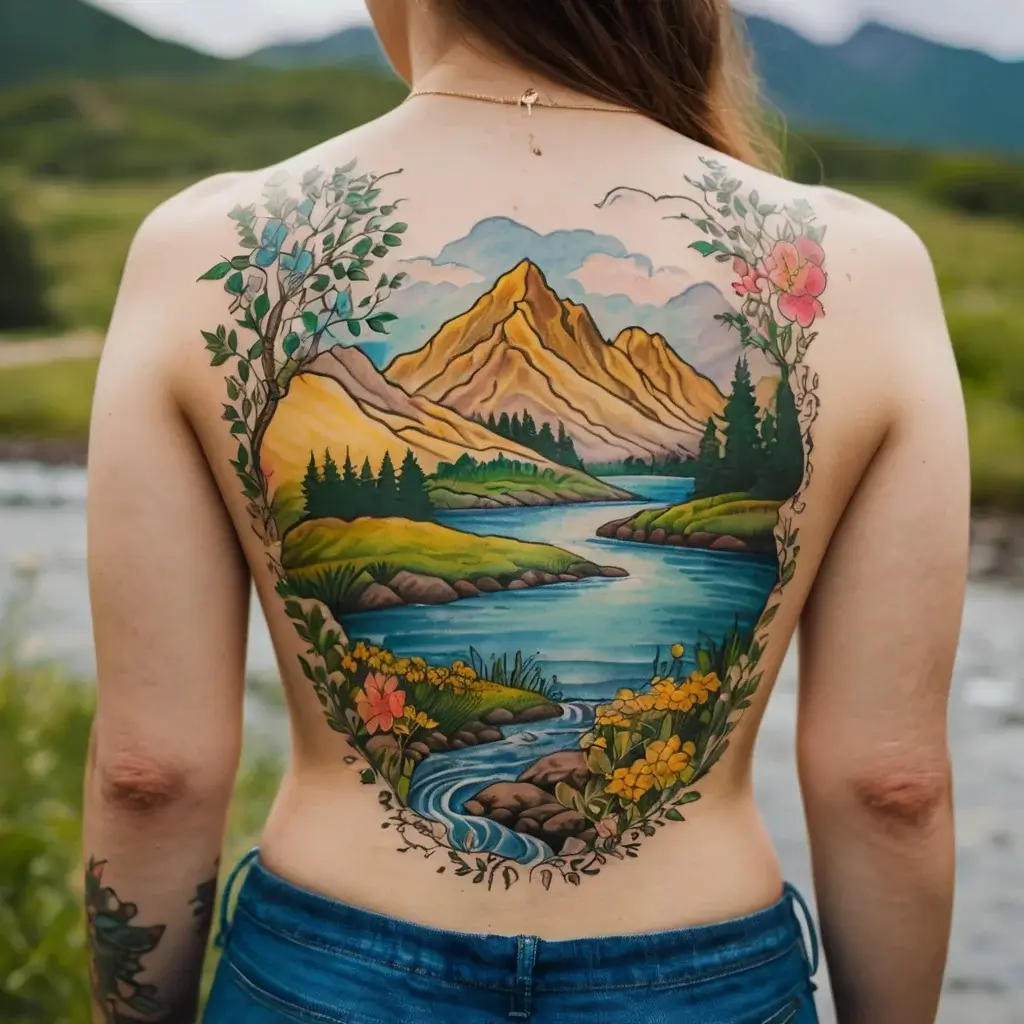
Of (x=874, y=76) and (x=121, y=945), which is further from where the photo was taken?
(x=874, y=76)

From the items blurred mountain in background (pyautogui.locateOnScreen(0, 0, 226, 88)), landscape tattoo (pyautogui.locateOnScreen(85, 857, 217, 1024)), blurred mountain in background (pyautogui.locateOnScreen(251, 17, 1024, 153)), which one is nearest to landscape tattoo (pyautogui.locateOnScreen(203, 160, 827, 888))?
landscape tattoo (pyautogui.locateOnScreen(85, 857, 217, 1024))

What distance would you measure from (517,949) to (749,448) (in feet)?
1.65

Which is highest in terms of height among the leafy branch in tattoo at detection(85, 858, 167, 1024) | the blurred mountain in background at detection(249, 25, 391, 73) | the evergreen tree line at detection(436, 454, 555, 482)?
the evergreen tree line at detection(436, 454, 555, 482)

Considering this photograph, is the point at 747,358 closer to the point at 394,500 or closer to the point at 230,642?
the point at 394,500

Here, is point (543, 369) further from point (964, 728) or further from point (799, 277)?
point (964, 728)

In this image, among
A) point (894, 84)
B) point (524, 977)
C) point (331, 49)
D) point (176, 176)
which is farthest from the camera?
point (176, 176)

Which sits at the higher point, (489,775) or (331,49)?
(489,775)

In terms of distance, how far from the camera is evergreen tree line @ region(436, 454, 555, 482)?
1.16m

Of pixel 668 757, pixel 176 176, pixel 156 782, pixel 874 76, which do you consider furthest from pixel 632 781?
pixel 176 176

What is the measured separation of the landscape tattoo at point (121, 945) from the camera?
1.39m

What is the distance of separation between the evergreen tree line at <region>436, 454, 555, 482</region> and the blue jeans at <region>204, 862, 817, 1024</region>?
0.41 m

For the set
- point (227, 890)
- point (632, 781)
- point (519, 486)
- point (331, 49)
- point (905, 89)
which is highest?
point (519, 486)

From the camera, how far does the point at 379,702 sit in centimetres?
121

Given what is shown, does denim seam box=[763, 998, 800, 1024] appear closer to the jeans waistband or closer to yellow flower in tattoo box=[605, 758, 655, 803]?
the jeans waistband
